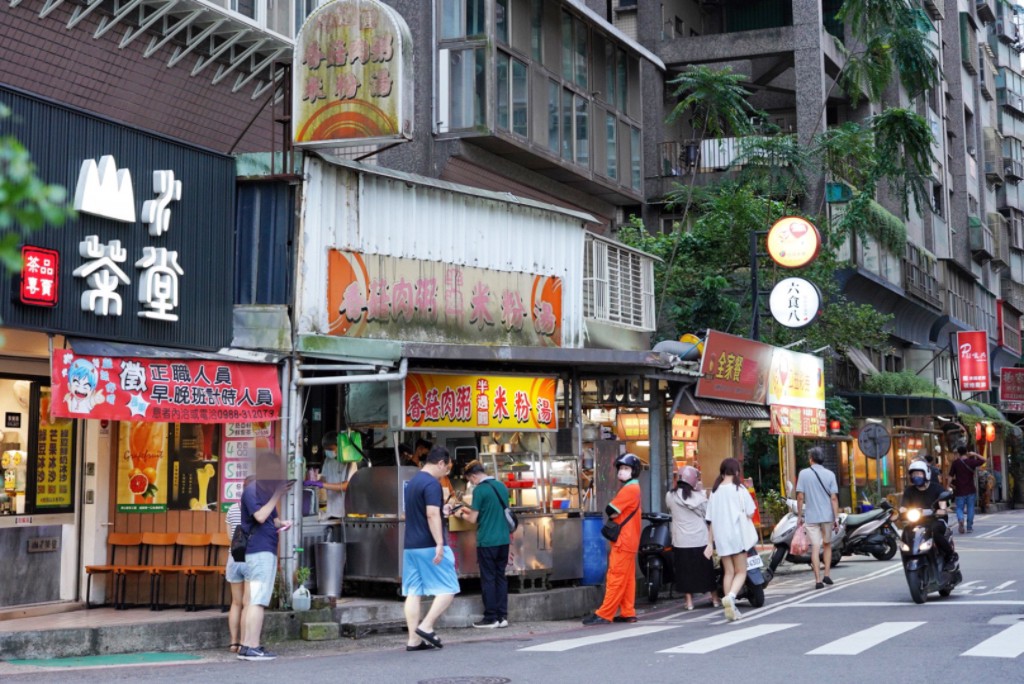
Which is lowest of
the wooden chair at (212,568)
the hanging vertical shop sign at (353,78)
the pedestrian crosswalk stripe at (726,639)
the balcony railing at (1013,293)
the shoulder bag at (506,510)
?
the pedestrian crosswalk stripe at (726,639)

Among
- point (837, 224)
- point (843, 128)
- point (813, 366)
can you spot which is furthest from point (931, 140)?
point (813, 366)

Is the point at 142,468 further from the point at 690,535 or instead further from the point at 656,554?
the point at 656,554

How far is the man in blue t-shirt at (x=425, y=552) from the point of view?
12.0 meters

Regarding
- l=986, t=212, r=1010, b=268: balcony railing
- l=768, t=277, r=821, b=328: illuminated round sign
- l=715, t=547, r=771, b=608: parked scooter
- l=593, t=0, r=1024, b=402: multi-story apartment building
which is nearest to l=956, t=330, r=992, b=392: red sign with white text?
l=593, t=0, r=1024, b=402: multi-story apartment building

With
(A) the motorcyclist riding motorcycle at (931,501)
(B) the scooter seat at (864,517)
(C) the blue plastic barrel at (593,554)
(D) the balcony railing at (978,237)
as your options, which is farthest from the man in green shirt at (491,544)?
(D) the balcony railing at (978,237)

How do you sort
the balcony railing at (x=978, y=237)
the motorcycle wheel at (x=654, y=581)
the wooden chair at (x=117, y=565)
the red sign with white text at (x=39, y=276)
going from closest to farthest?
the red sign with white text at (x=39, y=276) → the wooden chair at (x=117, y=565) → the motorcycle wheel at (x=654, y=581) → the balcony railing at (x=978, y=237)

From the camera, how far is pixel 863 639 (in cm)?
1162

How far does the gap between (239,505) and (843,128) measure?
22.8 metres

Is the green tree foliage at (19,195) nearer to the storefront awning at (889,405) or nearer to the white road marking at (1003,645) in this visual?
the white road marking at (1003,645)

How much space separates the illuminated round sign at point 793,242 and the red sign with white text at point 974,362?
25504mm

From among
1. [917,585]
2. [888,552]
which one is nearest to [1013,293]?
[888,552]

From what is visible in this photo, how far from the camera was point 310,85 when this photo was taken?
1455 centimetres

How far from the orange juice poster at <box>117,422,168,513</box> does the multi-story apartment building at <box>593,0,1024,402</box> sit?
18192 mm

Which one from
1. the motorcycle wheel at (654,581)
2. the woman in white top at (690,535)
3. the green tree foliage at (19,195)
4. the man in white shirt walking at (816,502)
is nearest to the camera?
the green tree foliage at (19,195)
